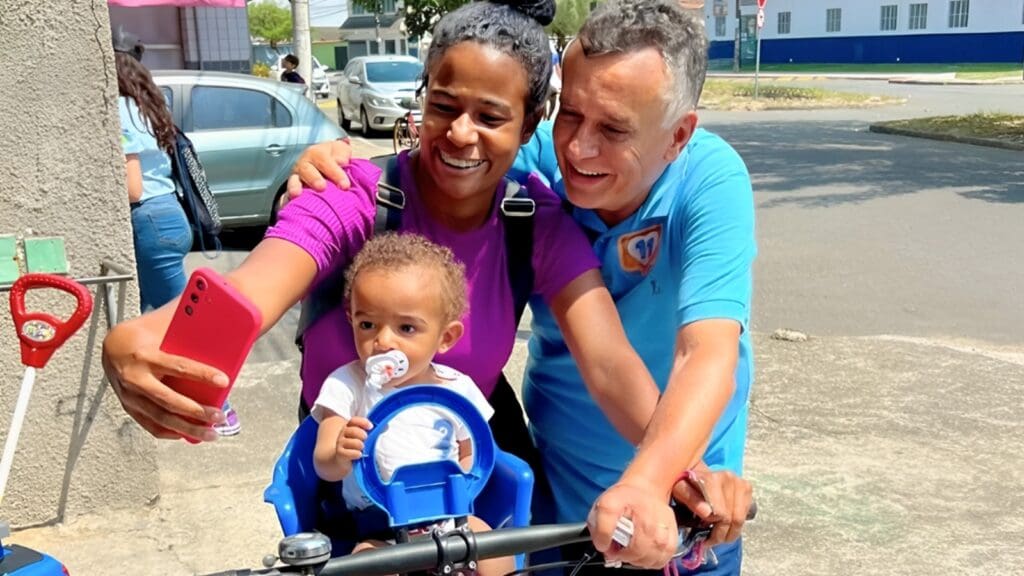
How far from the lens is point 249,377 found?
5.68m

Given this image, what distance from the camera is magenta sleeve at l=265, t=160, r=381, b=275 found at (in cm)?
170

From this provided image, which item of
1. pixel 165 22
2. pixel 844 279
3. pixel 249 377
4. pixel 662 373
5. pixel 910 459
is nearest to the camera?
pixel 662 373

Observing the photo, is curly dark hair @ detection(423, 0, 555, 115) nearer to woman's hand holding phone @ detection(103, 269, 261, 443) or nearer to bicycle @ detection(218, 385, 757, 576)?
bicycle @ detection(218, 385, 757, 576)

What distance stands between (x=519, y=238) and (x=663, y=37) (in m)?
0.42

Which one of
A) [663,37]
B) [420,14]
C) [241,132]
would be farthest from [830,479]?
[420,14]

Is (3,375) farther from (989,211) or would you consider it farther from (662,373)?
(989,211)

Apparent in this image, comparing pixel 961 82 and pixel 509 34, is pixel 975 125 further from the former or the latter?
pixel 509 34

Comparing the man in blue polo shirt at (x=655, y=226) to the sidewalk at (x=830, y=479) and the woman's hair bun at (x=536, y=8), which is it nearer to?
the woman's hair bun at (x=536, y=8)

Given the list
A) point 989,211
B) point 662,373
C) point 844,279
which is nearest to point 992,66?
point 989,211

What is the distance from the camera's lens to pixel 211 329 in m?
1.29

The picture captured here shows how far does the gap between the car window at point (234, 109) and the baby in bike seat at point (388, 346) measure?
8302mm

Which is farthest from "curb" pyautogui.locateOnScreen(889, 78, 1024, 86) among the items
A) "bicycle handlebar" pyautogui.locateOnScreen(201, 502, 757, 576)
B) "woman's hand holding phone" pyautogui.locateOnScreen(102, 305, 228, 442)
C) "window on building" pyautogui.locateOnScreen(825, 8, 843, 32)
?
"woman's hand holding phone" pyautogui.locateOnScreen(102, 305, 228, 442)

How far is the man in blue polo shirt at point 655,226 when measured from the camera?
1723mm

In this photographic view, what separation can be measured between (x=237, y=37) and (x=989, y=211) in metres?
10.3
